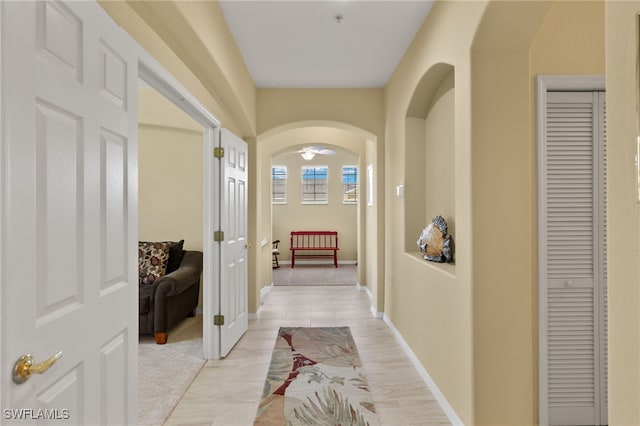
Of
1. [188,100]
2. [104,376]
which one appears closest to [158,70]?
[188,100]

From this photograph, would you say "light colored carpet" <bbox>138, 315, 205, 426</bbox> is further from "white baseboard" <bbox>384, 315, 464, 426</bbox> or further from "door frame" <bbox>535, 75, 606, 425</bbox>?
"door frame" <bbox>535, 75, 606, 425</bbox>

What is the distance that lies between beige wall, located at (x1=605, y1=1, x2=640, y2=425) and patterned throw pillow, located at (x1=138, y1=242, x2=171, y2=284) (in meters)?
4.04

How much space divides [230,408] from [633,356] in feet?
7.53

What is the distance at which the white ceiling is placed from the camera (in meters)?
2.70

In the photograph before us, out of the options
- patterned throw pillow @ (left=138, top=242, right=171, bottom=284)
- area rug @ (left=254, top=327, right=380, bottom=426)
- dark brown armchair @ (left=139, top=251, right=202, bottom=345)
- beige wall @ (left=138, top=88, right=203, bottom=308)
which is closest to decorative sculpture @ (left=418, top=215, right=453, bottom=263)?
area rug @ (left=254, top=327, right=380, bottom=426)

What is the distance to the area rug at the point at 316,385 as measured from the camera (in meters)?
2.34

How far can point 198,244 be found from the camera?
191 inches

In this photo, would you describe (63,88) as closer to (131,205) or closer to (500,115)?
(131,205)

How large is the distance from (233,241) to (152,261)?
1.25 m

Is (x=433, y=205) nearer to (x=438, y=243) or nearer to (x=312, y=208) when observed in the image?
(x=438, y=243)

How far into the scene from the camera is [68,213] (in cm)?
112

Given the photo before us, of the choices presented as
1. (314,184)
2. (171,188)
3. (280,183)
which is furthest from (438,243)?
(280,183)

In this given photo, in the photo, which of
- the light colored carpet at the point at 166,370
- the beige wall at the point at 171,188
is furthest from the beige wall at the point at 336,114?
the light colored carpet at the point at 166,370

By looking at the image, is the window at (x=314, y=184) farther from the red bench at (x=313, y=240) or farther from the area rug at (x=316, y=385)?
the area rug at (x=316, y=385)
